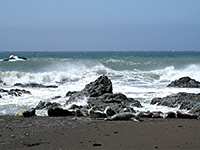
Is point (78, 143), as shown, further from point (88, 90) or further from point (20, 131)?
point (88, 90)

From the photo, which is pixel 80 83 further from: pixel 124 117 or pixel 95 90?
pixel 124 117

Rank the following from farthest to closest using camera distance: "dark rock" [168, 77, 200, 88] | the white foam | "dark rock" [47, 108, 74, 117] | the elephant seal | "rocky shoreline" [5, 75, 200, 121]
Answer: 1. "dark rock" [168, 77, 200, 88]
2. the white foam
3. "dark rock" [47, 108, 74, 117]
4. "rocky shoreline" [5, 75, 200, 121]
5. the elephant seal

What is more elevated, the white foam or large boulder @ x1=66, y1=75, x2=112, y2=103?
large boulder @ x1=66, y1=75, x2=112, y2=103

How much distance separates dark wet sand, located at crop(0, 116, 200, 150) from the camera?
21.3 ft

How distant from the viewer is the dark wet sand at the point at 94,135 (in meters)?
6.49

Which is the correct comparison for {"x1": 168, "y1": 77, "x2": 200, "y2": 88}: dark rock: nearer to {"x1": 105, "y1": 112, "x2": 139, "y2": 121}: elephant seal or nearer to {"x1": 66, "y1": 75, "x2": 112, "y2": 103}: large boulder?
{"x1": 66, "y1": 75, "x2": 112, "y2": 103}: large boulder

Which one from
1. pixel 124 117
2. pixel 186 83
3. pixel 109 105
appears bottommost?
pixel 186 83

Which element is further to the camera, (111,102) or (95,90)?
(95,90)

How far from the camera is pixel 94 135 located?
745 cm

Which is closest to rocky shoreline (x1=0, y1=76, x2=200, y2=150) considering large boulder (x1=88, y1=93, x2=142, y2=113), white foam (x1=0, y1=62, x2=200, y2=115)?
large boulder (x1=88, y1=93, x2=142, y2=113)

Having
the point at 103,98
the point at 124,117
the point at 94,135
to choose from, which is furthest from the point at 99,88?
the point at 94,135

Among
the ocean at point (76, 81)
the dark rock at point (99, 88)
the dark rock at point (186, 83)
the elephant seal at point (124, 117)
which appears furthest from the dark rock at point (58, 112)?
the dark rock at point (186, 83)

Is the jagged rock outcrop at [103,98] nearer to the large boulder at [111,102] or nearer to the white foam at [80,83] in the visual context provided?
the large boulder at [111,102]

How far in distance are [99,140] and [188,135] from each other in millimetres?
1872
